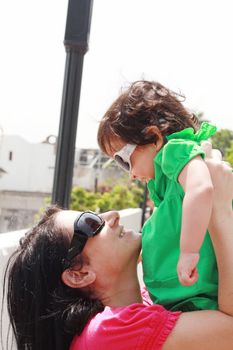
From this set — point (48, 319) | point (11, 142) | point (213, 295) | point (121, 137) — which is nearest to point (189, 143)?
point (121, 137)

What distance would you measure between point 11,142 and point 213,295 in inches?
1054

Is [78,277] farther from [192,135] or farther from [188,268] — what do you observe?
[192,135]

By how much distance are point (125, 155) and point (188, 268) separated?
57 centimetres

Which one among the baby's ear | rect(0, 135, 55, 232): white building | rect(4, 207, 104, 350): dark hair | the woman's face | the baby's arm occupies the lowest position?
rect(0, 135, 55, 232): white building

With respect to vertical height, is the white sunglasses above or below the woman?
above

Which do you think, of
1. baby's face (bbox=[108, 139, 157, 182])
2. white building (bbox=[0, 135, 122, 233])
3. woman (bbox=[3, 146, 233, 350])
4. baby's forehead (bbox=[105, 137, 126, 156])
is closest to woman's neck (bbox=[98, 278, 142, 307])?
woman (bbox=[3, 146, 233, 350])

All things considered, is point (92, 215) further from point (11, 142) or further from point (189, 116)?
point (11, 142)

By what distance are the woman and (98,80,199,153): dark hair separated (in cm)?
28

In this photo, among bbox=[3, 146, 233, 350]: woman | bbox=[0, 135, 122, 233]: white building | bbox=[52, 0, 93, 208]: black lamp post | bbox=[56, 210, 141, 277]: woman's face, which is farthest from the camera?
bbox=[0, 135, 122, 233]: white building

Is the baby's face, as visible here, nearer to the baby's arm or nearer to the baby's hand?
the baby's arm

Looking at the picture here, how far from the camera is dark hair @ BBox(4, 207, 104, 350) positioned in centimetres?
164

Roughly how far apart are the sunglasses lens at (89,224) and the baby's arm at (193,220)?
14.0 inches

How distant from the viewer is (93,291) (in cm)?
175

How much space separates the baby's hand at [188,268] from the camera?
138 cm
